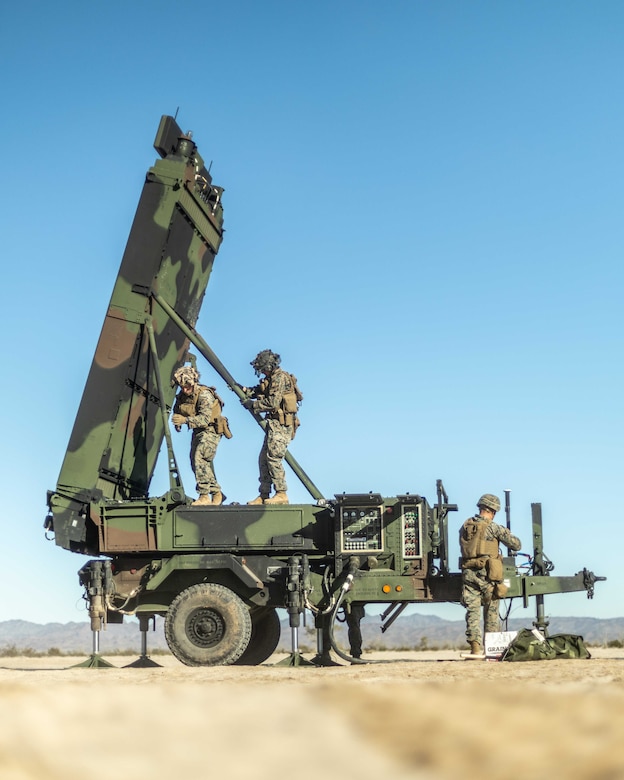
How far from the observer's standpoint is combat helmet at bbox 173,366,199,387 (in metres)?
13.7

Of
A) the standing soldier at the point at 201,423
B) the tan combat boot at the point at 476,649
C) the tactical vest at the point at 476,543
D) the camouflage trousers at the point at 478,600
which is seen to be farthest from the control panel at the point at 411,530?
the standing soldier at the point at 201,423

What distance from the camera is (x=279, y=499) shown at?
43.6 feet

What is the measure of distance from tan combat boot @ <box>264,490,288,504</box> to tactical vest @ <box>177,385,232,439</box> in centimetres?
98

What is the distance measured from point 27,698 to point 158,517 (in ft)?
19.3

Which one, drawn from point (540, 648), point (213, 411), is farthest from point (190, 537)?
point (540, 648)

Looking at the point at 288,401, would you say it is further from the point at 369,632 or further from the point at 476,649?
the point at 369,632

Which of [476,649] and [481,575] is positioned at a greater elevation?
[481,575]

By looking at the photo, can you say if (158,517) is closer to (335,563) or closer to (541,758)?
(335,563)

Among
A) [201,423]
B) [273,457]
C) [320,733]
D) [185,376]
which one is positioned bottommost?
[320,733]

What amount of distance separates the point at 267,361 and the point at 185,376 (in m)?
0.98

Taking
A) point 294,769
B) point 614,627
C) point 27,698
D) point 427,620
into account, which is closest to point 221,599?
point 27,698

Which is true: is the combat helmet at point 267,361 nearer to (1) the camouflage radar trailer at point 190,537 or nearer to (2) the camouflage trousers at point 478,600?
(1) the camouflage radar trailer at point 190,537

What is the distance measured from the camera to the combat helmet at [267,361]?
45.2 ft

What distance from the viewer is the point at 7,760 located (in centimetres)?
541
